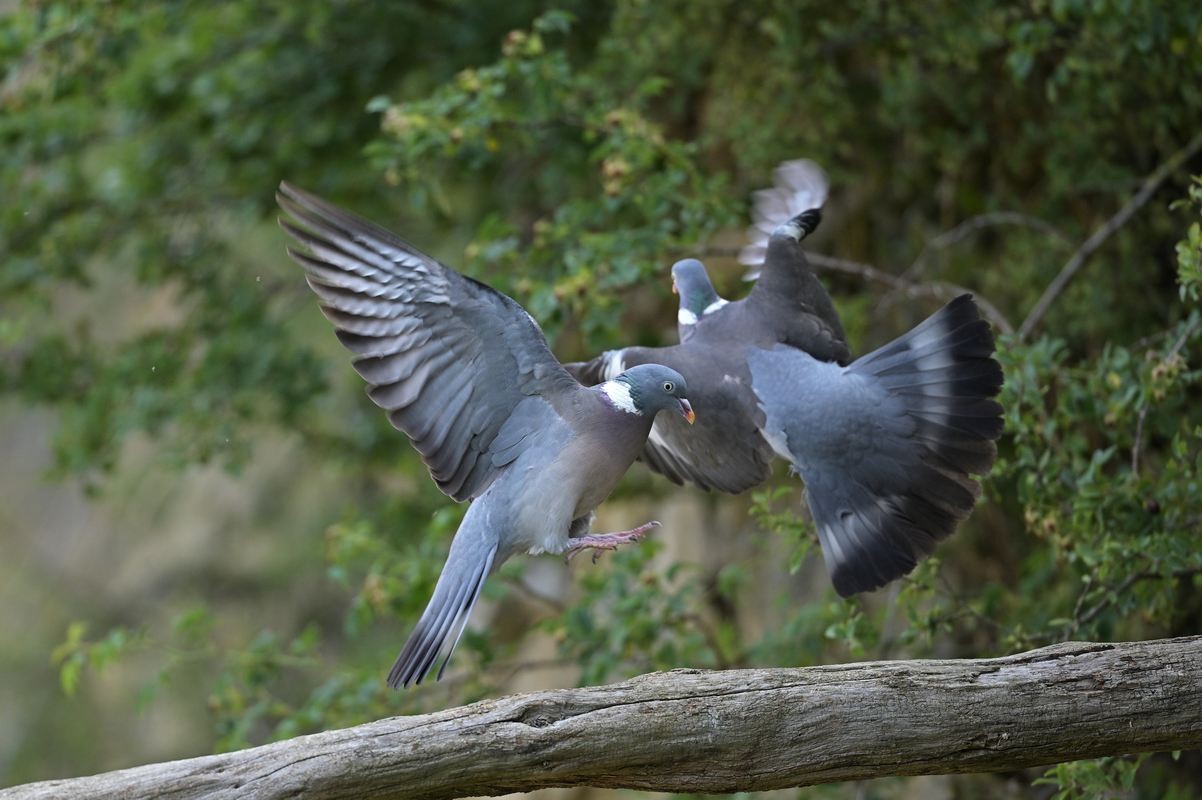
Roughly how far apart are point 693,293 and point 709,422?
0.54 metres

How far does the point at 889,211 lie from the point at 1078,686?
449cm

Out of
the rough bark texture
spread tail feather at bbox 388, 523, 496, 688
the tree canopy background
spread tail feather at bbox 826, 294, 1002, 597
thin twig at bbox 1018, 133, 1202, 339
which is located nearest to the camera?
the rough bark texture

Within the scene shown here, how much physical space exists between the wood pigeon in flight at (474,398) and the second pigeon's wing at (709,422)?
31cm

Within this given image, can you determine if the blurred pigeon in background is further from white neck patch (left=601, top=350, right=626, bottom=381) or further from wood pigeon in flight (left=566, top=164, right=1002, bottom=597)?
white neck patch (left=601, top=350, right=626, bottom=381)

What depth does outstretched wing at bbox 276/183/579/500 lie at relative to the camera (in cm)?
347

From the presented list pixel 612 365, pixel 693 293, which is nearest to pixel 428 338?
pixel 612 365

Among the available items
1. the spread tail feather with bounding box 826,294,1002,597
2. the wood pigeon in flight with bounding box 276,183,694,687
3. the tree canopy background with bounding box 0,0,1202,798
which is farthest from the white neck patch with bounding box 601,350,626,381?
the spread tail feather with bounding box 826,294,1002,597

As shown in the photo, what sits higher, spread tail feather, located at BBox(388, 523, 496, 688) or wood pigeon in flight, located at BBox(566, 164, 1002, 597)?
wood pigeon in flight, located at BBox(566, 164, 1002, 597)

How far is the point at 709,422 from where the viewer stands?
4066 millimetres

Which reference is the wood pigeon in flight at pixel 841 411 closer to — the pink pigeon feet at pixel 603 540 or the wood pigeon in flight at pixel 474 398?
the wood pigeon in flight at pixel 474 398

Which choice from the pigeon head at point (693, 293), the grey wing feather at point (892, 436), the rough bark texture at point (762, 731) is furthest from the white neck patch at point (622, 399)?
the rough bark texture at point (762, 731)

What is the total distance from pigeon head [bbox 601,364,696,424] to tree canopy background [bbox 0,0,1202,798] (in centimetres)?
39

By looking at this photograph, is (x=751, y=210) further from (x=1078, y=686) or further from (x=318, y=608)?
(x=318, y=608)

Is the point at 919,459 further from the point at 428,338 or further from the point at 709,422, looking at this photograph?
the point at 428,338
